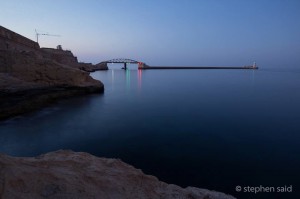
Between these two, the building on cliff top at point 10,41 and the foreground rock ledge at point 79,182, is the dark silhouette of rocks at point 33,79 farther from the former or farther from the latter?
the foreground rock ledge at point 79,182

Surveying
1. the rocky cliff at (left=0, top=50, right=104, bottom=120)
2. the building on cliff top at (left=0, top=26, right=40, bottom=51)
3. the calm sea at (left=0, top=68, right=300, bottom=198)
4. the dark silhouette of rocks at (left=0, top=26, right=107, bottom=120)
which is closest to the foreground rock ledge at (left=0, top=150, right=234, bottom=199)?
the calm sea at (left=0, top=68, right=300, bottom=198)

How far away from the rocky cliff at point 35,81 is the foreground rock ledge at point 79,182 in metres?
14.4

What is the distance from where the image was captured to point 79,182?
3.55 m

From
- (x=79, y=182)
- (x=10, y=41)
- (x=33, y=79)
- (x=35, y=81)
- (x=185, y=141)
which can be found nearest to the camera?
(x=79, y=182)

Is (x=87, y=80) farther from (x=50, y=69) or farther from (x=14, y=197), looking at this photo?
(x=14, y=197)

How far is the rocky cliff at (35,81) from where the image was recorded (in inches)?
748

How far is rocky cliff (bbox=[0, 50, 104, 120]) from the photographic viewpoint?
19.0 meters

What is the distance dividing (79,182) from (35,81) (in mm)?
24094

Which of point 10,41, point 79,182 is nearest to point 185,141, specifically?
point 79,182

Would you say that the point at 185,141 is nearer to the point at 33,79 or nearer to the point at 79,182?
the point at 79,182

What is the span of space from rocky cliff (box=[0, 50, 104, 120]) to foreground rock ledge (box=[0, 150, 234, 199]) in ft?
47.1

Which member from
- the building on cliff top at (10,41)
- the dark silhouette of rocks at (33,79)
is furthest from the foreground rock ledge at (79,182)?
the building on cliff top at (10,41)

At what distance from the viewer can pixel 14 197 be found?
112 inches

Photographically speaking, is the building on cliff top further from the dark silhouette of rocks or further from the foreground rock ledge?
the foreground rock ledge
